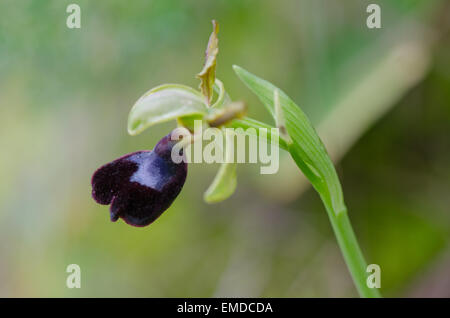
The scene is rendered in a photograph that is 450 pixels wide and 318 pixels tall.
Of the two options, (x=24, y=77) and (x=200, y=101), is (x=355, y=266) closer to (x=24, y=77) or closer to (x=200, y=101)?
(x=200, y=101)

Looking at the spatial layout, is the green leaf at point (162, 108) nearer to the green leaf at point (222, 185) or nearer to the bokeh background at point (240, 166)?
the green leaf at point (222, 185)

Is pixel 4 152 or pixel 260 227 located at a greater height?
pixel 4 152

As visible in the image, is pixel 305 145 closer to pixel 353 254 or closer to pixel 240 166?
pixel 353 254

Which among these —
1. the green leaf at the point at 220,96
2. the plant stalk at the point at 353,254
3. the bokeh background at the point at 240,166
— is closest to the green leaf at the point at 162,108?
the green leaf at the point at 220,96

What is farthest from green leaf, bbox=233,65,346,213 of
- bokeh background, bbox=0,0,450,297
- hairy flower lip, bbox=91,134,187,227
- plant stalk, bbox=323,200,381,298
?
bokeh background, bbox=0,0,450,297

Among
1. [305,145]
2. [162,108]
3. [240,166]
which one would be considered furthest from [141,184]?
[240,166]
